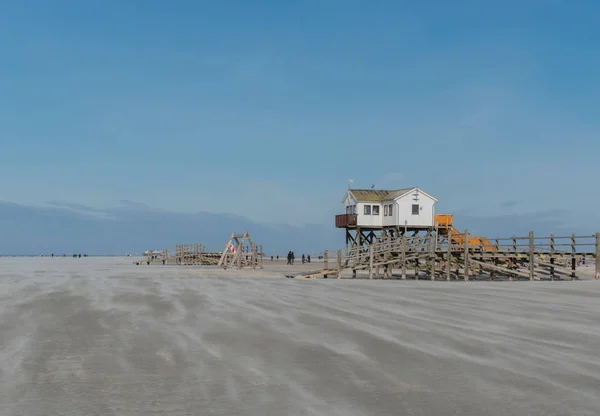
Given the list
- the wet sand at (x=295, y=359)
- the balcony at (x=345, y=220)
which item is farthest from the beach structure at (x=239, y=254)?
the wet sand at (x=295, y=359)

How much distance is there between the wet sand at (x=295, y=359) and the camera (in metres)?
6.53

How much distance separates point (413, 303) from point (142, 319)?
823cm

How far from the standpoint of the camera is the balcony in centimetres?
5597

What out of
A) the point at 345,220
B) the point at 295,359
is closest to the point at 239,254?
the point at 345,220

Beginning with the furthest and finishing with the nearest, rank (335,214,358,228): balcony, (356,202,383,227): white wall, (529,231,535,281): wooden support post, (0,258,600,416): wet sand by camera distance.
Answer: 1. (335,214,358,228): balcony
2. (356,202,383,227): white wall
3. (529,231,535,281): wooden support post
4. (0,258,600,416): wet sand

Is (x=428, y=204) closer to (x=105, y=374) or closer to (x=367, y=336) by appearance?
(x=367, y=336)

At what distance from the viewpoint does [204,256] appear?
66.6 m

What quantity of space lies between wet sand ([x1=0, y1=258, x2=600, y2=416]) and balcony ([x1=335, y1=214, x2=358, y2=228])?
3913cm

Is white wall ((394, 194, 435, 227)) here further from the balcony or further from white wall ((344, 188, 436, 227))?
the balcony

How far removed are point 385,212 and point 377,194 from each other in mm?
2217

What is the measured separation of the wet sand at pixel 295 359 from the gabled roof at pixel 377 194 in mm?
37755

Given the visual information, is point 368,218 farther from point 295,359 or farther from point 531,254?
point 295,359

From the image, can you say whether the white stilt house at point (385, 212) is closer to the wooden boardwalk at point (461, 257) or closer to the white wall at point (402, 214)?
the white wall at point (402, 214)

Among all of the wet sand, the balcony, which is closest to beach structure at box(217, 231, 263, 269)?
the balcony
